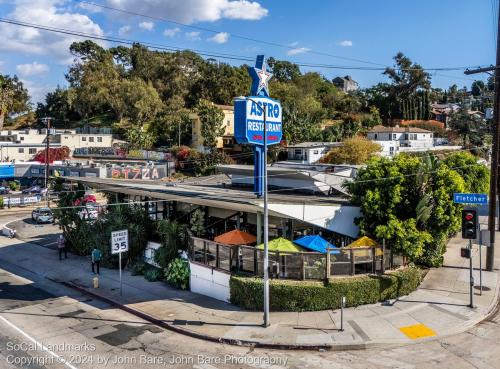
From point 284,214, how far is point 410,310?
665cm

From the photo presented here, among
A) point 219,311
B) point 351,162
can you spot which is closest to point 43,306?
point 219,311

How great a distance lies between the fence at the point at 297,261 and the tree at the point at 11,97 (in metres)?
83.0

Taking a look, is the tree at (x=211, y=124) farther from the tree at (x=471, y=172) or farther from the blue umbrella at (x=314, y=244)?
the blue umbrella at (x=314, y=244)

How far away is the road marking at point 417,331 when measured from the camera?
Answer: 1704 centimetres

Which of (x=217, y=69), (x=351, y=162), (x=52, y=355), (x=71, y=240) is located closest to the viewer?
(x=52, y=355)

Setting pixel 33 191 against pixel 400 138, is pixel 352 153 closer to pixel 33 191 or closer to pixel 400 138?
pixel 400 138

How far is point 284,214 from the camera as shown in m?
21.7

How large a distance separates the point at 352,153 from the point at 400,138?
26.0m

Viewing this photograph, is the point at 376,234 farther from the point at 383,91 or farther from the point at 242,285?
→ the point at 383,91

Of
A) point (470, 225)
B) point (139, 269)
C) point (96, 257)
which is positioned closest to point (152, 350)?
point (139, 269)

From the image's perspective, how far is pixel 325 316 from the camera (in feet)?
62.1

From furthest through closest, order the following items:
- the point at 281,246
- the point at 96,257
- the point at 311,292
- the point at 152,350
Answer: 1. the point at 96,257
2. the point at 281,246
3. the point at 311,292
4. the point at 152,350

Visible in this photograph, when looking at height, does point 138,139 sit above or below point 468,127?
below

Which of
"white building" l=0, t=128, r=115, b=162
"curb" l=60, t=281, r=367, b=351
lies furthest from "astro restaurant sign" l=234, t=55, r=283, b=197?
"white building" l=0, t=128, r=115, b=162
